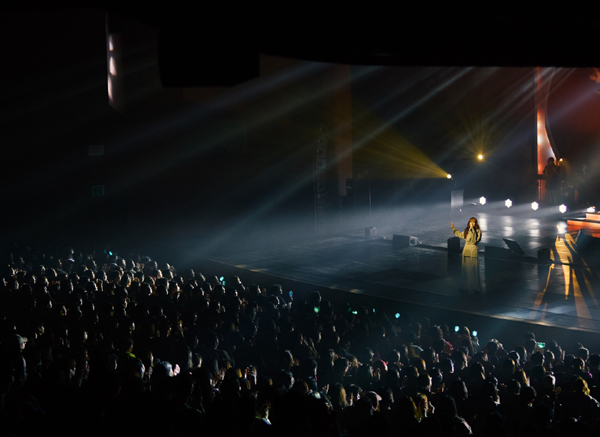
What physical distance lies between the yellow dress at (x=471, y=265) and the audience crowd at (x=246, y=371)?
2290 millimetres

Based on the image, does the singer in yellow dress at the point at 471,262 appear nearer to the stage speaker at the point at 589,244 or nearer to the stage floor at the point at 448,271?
the stage floor at the point at 448,271

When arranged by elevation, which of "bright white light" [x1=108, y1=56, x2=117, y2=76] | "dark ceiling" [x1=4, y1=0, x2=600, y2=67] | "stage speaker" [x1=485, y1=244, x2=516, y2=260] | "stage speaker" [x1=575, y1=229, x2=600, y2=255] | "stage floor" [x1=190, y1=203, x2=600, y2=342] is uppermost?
"bright white light" [x1=108, y1=56, x2=117, y2=76]

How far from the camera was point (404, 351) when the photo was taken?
7.43 metres

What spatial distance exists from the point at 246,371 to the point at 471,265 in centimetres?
770

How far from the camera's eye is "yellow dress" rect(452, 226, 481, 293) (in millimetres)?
12516

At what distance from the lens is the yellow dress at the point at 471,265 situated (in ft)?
41.1

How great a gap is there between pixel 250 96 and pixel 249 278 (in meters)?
9.75

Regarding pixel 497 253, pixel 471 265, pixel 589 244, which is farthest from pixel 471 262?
pixel 589 244

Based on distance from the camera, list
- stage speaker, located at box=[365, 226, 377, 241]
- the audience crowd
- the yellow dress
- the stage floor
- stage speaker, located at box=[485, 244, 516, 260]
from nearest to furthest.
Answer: the audience crowd, the stage floor, the yellow dress, stage speaker, located at box=[485, 244, 516, 260], stage speaker, located at box=[365, 226, 377, 241]

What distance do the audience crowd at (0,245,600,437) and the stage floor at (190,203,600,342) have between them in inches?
62.4

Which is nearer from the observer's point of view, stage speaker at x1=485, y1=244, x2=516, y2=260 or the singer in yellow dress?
the singer in yellow dress

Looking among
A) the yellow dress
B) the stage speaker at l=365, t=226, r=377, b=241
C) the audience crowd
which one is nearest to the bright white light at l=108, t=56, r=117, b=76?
the audience crowd

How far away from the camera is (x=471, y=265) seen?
12.5 m

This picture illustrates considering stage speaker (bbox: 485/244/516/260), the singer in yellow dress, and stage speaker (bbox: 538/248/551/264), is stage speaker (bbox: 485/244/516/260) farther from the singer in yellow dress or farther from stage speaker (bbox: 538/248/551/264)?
the singer in yellow dress
